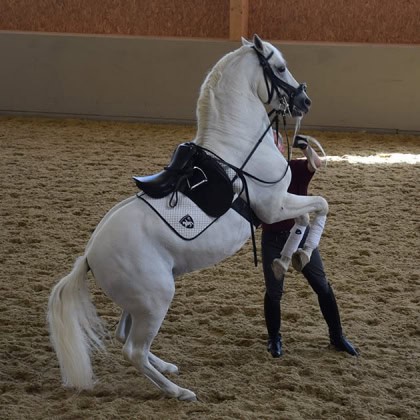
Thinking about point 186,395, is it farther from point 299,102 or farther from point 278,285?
point 299,102

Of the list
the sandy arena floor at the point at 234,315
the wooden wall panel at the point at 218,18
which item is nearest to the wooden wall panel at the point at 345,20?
the wooden wall panel at the point at 218,18

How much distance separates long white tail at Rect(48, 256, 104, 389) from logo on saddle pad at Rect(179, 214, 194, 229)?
1.53 ft

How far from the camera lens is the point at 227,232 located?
358 centimetres

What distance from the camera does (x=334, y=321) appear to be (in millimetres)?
4172

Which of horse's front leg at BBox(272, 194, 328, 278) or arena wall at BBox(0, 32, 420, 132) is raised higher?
horse's front leg at BBox(272, 194, 328, 278)

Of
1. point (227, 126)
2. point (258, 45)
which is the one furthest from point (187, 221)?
point (258, 45)

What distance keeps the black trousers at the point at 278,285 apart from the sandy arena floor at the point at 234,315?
0.17m

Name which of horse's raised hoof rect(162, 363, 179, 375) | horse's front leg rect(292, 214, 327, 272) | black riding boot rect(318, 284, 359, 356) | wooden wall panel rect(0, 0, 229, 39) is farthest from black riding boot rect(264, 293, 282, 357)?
wooden wall panel rect(0, 0, 229, 39)

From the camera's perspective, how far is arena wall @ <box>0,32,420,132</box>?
9.57 m

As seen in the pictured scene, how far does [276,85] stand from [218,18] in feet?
22.2

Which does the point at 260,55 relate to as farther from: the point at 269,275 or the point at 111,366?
the point at 111,366

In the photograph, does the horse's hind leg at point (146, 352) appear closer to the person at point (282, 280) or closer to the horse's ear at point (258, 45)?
the person at point (282, 280)

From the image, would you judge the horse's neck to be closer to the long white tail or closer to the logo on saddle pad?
the logo on saddle pad

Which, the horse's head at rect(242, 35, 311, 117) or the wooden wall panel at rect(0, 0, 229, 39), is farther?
the wooden wall panel at rect(0, 0, 229, 39)
